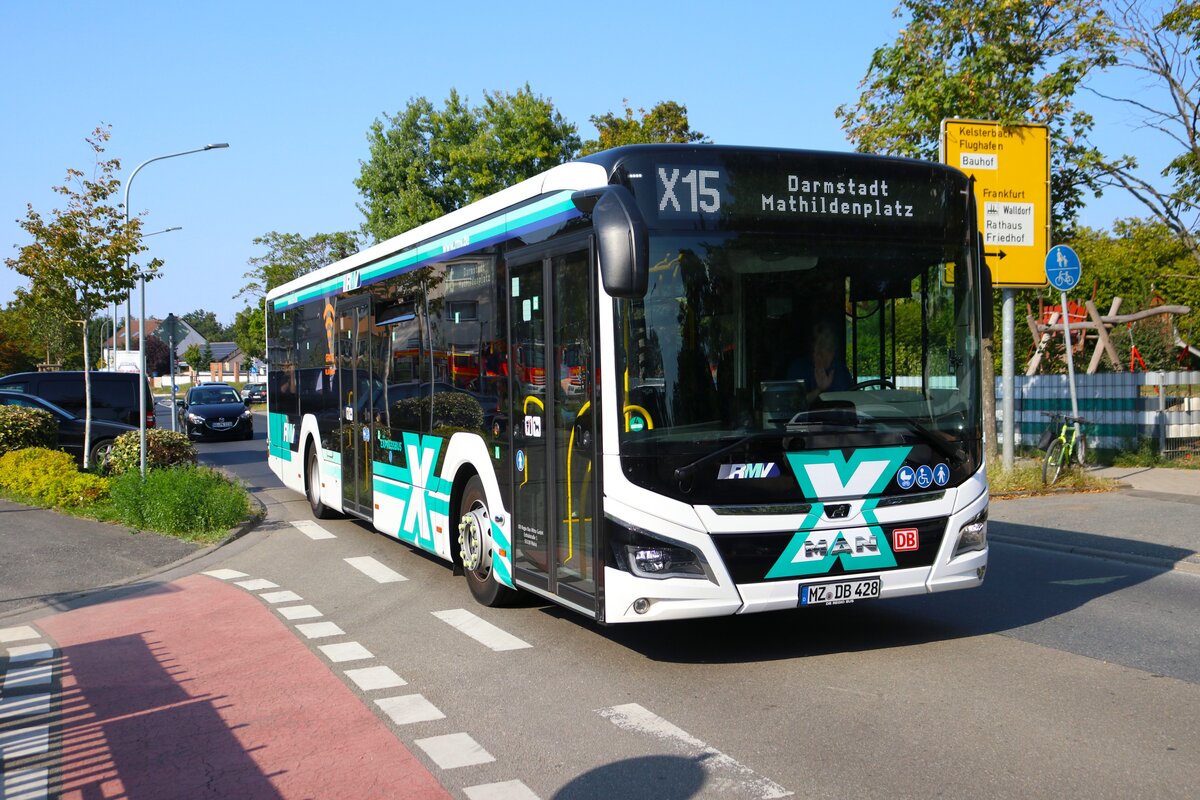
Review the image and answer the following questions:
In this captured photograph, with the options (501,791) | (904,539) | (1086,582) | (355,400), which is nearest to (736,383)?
(904,539)

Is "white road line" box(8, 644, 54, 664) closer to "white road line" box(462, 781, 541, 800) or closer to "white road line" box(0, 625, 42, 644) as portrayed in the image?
"white road line" box(0, 625, 42, 644)

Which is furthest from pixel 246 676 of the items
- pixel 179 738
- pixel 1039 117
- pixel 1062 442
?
pixel 1039 117

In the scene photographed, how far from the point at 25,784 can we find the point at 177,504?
9097mm

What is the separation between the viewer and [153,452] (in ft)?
58.9

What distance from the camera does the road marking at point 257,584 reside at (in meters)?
10.5

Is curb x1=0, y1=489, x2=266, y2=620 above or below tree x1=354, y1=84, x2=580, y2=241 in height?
below

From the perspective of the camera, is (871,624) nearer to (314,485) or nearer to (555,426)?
(555,426)

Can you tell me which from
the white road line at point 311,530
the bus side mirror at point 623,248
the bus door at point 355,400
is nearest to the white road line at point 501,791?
the bus side mirror at point 623,248

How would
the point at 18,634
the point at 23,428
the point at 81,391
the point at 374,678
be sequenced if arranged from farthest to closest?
the point at 81,391 → the point at 23,428 → the point at 18,634 → the point at 374,678

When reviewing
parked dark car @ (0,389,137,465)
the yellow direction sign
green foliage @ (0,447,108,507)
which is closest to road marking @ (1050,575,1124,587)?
the yellow direction sign

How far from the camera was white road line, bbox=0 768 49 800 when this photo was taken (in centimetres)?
518

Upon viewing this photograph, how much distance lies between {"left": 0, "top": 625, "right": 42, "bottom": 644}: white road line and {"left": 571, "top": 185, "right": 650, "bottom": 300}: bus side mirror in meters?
5.52

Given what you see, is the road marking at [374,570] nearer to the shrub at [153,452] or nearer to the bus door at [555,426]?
the bus door at [555,426]

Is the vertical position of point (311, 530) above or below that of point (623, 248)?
below
